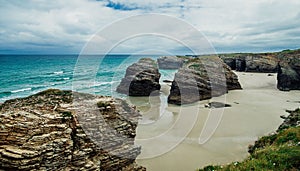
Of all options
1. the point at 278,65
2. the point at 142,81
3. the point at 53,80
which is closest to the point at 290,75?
the point at 278,65

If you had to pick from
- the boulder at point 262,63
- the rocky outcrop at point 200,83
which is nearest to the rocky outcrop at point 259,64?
the boulder at point 262,63

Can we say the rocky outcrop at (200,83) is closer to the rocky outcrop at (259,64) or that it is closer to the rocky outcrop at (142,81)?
the rocky outcrop at (142,81)

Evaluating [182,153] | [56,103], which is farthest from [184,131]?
[56,103]

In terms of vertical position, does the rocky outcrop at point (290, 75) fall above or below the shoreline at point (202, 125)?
above

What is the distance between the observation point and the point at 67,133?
34.2 ft

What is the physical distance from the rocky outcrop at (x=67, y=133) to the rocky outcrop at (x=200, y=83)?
63.9ft

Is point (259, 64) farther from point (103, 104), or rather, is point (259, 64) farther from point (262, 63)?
point (103, 104)

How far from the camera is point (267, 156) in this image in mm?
9469

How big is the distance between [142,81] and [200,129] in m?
18.5

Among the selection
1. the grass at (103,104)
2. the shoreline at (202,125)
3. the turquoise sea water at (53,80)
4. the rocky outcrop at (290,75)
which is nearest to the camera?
the grass at (103,104)

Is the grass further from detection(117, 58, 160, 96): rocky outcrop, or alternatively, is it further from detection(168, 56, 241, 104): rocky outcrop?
detection(117, 58, 160, 96): rocky outcrop

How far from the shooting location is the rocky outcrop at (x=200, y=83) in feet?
106

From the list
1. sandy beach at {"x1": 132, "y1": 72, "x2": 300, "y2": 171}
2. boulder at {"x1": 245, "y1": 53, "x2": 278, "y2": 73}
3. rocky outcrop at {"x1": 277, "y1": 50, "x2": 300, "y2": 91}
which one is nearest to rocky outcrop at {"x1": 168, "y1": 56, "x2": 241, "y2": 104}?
sandy beach at {"x1": 132, "y1": 72, "x2": 300, "y2": 171}

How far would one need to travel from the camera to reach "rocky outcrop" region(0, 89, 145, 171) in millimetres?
9453
